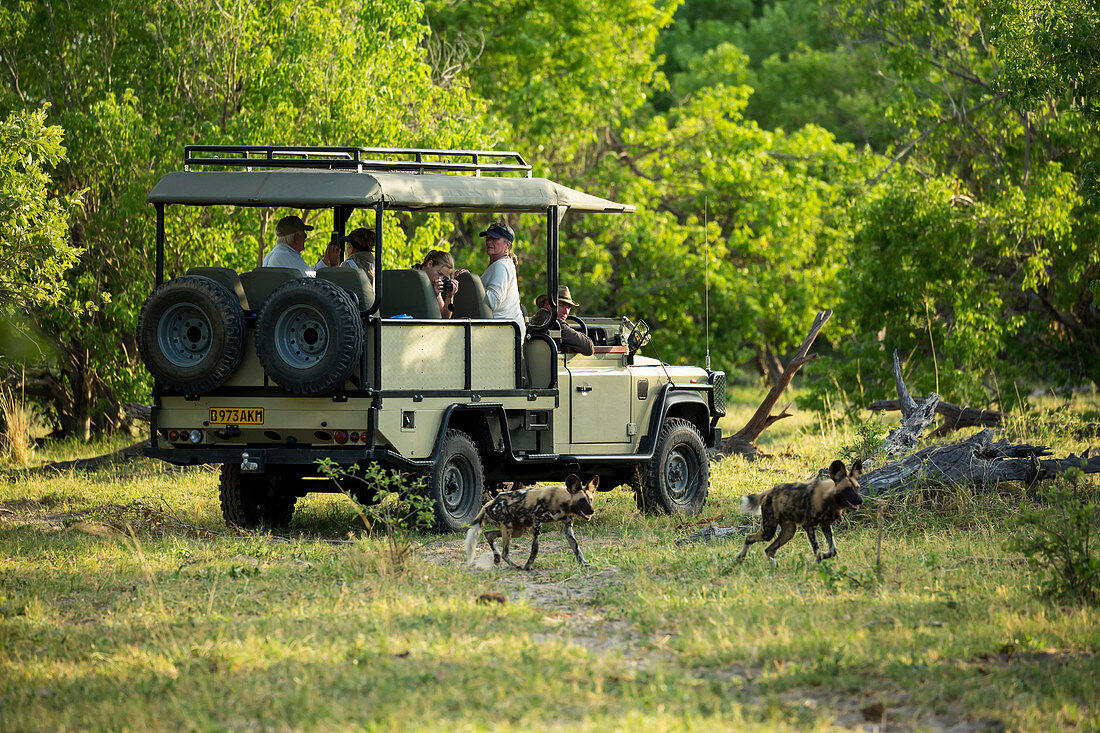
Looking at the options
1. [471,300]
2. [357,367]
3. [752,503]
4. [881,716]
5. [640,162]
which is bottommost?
[881,716]

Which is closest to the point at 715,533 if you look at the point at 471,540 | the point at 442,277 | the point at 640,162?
the point at 471,540

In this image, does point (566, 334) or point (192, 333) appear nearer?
point (192, 333)

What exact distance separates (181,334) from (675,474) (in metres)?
4.37

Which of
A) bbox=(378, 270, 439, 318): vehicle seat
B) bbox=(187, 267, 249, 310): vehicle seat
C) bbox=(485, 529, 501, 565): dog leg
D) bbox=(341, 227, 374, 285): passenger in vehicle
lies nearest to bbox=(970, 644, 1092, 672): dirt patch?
bbox=(485, 529, 501, 565): dog leg

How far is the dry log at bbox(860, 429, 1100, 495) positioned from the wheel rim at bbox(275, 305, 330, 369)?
438 cm

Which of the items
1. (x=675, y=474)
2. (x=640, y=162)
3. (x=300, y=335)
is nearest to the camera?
(x=300, y=335)

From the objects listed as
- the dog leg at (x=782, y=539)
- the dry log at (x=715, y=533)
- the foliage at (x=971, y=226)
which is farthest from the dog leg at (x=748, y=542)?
the foliage at (x=971, y=226)

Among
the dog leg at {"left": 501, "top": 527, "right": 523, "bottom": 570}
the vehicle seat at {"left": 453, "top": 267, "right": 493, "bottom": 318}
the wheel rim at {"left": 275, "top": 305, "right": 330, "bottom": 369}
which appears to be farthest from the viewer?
the vehicle seat at {"left": 453, "top": 267, "right": 493, "bottom": 318}

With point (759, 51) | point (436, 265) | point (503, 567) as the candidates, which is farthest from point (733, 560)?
point (759, 51)

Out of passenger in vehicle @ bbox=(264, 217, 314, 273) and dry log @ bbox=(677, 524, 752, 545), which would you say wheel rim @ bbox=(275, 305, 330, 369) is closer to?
passenger in vehicle @ bbox=(264, 217, 314, 273)

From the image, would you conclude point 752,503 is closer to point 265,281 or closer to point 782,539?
point 782,539

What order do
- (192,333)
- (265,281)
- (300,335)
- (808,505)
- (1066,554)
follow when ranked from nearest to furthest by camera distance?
(1066,554)
(808,505)
(300,335)
(192,333)
(265,281)

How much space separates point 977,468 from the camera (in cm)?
1064

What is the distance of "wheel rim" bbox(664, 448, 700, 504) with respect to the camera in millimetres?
11664
